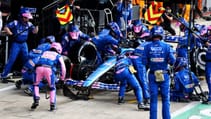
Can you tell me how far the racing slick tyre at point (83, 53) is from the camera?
512 inches

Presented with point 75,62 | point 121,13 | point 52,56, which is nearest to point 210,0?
point 121,13

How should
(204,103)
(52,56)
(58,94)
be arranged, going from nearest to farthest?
(52,56)
(204,103)
(58,94)

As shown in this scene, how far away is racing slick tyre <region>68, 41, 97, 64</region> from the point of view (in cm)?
1302

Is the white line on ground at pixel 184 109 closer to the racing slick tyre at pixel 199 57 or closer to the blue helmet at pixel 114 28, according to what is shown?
the blue helmet at pixel 114 28

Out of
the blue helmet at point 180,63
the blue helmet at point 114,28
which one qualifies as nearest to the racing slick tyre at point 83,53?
the blue helmet at point 114,28

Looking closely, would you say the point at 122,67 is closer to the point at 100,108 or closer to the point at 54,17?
the point at 100,108

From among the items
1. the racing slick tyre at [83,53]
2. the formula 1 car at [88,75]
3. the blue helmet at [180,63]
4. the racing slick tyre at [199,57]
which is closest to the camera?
the formula 1 car at [88,75]

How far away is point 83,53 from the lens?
531 inches

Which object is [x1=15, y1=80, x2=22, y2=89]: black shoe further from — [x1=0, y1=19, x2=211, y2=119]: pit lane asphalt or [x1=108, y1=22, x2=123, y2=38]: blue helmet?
[x1=108, y1=22, x2=123, y2=38]: blue helmet

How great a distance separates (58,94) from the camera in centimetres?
1227

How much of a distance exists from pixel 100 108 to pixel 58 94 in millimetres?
1770

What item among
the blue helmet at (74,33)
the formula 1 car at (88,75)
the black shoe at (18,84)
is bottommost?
the black shoe at (18,84)

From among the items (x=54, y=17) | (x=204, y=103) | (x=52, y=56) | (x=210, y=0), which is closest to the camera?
(x=52, y=56)

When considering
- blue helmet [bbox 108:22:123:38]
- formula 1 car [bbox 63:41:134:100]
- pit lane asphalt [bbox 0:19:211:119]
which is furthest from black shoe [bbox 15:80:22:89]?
blue helmet [bbox 108:22:123:38]
